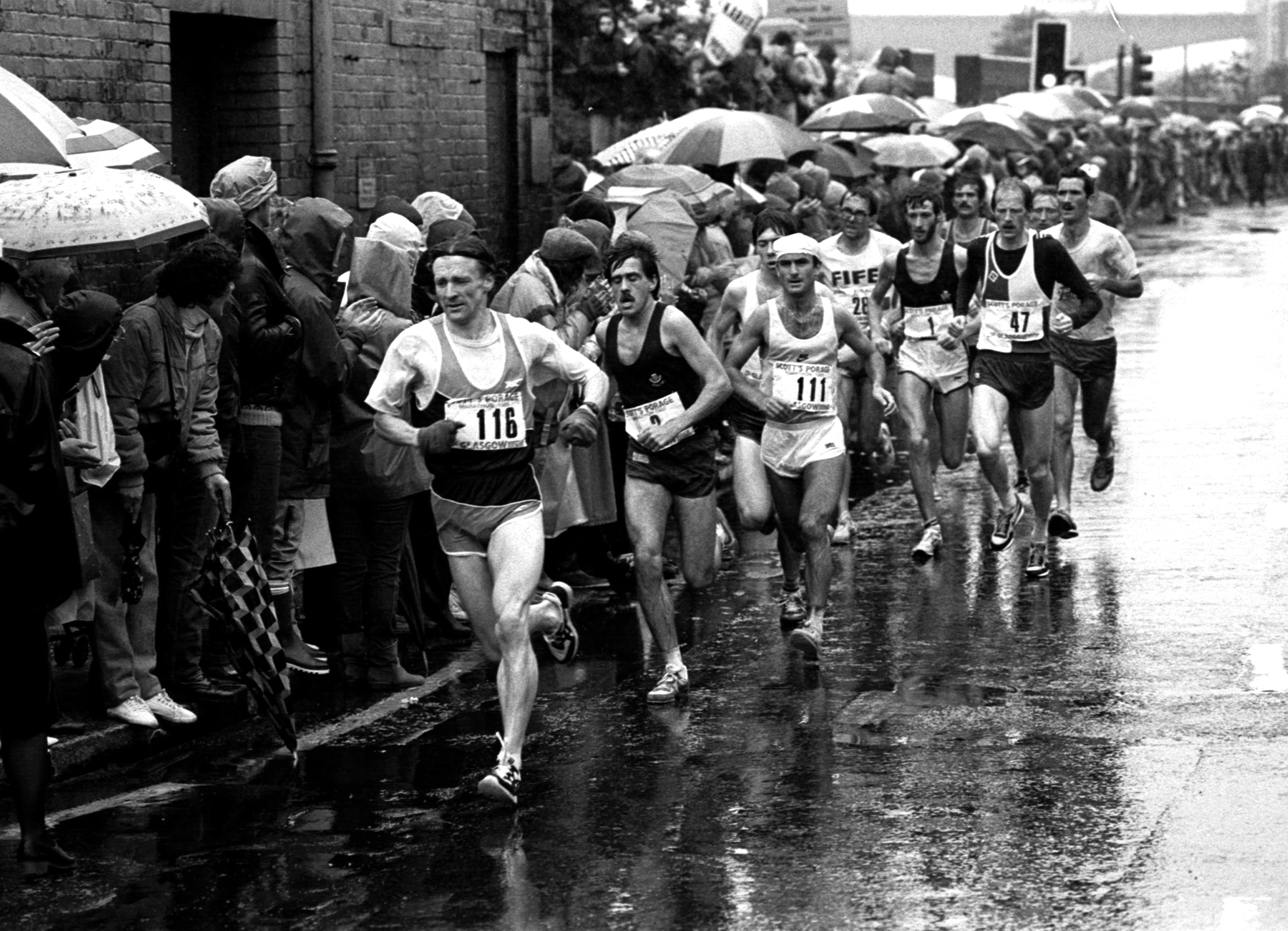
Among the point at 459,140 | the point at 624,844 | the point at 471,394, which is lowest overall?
the point at 624,844

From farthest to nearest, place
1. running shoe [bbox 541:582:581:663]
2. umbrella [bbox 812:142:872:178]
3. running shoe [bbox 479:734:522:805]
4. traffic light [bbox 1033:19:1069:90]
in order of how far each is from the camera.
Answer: traffic light [bbox 1033:19:1069:90] < umbrella [bbox 812:142:872:178] < running shoe [bbox 541:582:581:663] < running shoe [bbox 479:734:522:805]

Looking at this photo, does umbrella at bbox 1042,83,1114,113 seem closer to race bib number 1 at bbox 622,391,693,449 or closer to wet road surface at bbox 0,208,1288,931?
wet road surface at bbox 0,208,1288,931

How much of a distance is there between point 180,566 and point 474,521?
5.11 ft

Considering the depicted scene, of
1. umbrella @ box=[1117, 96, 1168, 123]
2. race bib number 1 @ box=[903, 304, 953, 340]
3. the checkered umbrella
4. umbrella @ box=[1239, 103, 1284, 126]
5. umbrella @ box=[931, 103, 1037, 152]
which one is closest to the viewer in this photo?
the checkered umbrella

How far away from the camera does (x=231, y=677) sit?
361 inches

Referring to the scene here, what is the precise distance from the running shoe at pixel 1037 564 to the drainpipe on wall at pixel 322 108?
5.49m

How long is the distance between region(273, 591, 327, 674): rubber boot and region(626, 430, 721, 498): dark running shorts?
5.01ft

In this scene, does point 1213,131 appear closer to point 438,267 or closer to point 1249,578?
point 1249,578

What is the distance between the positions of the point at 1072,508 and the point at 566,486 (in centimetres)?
378

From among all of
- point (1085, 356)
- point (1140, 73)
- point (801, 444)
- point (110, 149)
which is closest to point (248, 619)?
point (801, 444)

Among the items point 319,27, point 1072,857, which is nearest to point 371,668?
point 1072,857

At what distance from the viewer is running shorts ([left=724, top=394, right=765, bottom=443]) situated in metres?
10.2

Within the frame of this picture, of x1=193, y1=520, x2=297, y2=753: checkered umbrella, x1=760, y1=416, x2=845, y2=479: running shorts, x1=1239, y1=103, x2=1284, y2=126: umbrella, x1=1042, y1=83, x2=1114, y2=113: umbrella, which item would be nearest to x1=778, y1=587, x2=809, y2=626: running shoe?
x1=760, y1=416, x2=845, y2=479: running shorts

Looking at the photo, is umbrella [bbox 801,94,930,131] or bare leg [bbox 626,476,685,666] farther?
umbrella [bbox 801,94,930,131]
